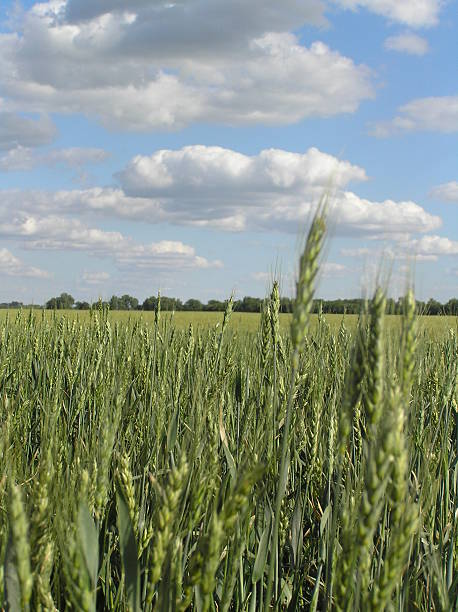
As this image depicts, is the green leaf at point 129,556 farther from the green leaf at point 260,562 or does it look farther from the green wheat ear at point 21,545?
the green leaf at point 260,562

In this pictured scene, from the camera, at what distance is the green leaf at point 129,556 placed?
0.96 metres

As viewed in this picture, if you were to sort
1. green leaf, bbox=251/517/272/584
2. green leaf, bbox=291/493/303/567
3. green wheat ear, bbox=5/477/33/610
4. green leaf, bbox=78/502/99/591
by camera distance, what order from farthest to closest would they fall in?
1. green leaf, bbox=291/493/303/567
2. green leaf, bbox=251/517/272/584
3. green leaf, bbox=78/502/99/591
4. green wheat ear, bbox=5/477/33/610

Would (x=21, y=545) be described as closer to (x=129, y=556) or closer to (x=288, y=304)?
(x=129, y=556)

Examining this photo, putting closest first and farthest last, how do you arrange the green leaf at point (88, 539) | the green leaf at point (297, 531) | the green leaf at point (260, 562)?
the green leaf at point (88, 539) → the green leaf at point (260, 562) → the green leaf at point (297, 531)

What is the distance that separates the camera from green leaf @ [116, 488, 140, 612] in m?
0.96

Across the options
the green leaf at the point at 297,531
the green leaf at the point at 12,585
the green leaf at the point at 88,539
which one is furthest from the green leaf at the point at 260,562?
the green leaf at the point at 12,585

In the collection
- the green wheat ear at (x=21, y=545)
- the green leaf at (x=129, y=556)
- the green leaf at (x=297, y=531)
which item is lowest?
the green leaf at (x=297, y=531)

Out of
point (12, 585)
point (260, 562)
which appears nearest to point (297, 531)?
point (260, 562)

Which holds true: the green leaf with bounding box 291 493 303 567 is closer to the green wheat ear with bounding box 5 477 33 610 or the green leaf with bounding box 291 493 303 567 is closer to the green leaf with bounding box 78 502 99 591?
the green leaf with bounding box 78 502 99 591

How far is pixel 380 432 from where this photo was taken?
0.84 meters

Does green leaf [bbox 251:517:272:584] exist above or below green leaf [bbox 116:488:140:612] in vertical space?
below

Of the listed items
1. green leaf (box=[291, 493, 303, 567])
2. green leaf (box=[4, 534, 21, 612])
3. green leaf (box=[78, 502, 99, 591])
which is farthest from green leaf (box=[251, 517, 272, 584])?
green leaf (box=[4, 534, 21, 612])

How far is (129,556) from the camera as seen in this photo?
39.6 inches

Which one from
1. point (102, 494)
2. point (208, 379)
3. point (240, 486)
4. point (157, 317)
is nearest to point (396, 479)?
point (240, 486)
